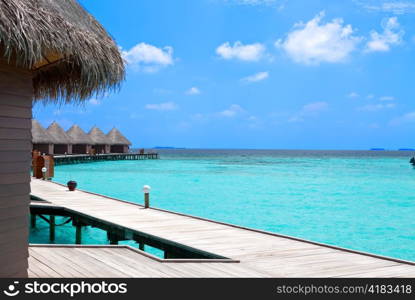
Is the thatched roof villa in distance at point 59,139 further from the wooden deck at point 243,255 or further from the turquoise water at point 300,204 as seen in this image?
the wooden deck at point 243,255

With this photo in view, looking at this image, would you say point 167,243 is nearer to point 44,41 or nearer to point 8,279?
point 8,279

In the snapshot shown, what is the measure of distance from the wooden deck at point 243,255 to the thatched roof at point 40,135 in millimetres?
38770

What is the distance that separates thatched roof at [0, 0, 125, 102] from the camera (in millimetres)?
3568

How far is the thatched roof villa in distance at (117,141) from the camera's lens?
58.4m

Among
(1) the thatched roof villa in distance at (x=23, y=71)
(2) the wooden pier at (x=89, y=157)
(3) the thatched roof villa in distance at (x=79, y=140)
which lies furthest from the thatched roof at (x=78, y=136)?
(1) the thatched roof villa in distance at (x=23, y=71)

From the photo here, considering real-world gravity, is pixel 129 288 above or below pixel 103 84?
below

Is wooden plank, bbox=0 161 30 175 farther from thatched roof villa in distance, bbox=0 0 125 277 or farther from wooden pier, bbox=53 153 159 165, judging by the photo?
wooden pier, bbox=53 153 159 165

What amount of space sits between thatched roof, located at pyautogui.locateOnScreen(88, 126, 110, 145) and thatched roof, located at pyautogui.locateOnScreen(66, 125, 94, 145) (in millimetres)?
1106

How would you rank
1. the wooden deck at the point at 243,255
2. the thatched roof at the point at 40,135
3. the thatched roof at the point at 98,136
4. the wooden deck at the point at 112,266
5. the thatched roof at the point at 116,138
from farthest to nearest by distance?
the thatched roof at the point at 116,138, the thatched roof at the point at 98,136, the thatched roof at the point at 40,135, the wooden deck at the point at 243,255, the wooden deck at the point at 112,266

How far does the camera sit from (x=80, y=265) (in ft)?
16.9

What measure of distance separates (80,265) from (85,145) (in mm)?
50512

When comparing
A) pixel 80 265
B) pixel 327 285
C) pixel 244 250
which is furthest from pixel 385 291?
pixel 80 265

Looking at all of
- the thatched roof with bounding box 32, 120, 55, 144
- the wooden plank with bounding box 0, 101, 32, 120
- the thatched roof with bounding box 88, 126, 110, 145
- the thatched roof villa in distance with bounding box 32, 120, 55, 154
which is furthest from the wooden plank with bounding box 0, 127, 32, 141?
the thatched roof with bounding box 88, 126, 110, 145

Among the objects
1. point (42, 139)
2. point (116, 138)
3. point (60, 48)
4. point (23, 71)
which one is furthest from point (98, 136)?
point (60, 48)
